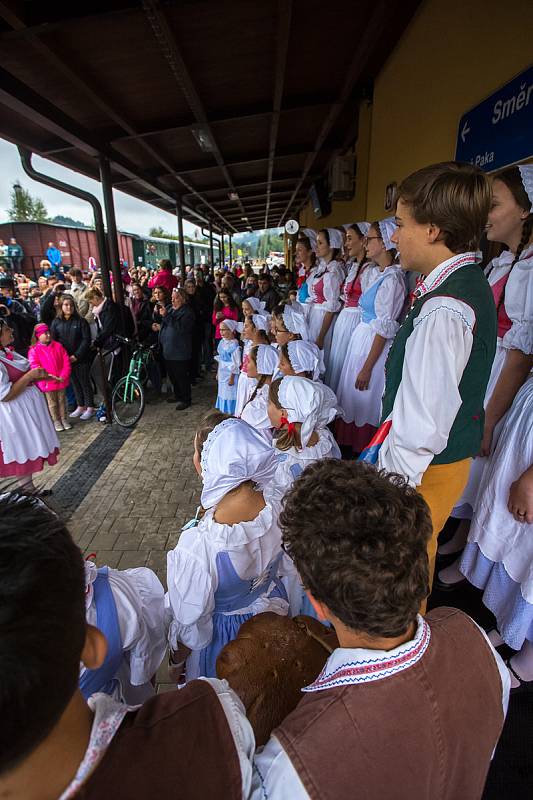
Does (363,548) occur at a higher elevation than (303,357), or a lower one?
higher

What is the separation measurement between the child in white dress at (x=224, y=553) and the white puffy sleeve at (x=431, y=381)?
1.60 ft

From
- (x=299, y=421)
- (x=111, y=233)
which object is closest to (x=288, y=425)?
(x=299, y=421)

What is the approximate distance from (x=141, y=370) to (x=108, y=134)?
3045 millimetres

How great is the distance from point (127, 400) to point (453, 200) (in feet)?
16.5

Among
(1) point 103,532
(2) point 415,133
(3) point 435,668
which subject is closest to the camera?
(3) point 435,668

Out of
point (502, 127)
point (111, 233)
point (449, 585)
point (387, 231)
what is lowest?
point (449, 585)

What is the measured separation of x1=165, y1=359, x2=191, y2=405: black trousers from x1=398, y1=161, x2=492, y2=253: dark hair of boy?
4738 millimetres

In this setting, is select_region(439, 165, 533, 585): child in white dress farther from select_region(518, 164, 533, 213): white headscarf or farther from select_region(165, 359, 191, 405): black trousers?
select_region(165, 359, 191, 405): black trousers

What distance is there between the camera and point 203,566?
137 centimetres

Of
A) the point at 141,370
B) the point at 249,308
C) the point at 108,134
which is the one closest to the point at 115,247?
the point at 108,134

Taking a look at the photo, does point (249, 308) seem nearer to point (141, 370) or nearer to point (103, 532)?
point (141, 370)

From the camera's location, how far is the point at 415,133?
440 centimetres

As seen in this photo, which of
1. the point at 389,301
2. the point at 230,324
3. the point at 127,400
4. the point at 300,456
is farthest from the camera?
the point at 127,400

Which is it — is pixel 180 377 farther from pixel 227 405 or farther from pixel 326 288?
pixel 326 288
